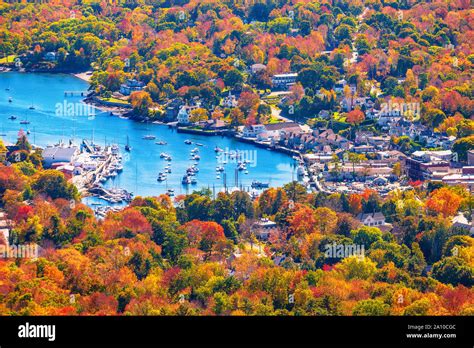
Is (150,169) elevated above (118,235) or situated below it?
above

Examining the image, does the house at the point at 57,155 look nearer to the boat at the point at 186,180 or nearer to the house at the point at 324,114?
the boat at the point at 186,180

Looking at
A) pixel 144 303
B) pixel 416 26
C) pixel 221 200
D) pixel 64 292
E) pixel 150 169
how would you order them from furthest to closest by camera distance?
pixel 416 26 < pixel 150 169 < pixel 221 200 < pixel 64 292 < pixel 144 303

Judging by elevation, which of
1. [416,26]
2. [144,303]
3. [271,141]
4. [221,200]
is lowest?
[144,303]

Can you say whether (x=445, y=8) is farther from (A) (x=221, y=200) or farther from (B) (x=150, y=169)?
(A) (x=221, y=200)

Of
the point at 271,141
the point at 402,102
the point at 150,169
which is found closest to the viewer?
the point at 150,169

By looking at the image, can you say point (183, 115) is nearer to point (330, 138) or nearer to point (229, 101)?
point (229, 101)

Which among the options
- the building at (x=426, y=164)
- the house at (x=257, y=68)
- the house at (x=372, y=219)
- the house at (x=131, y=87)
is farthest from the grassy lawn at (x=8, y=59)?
the house at (x=372, y=219)
